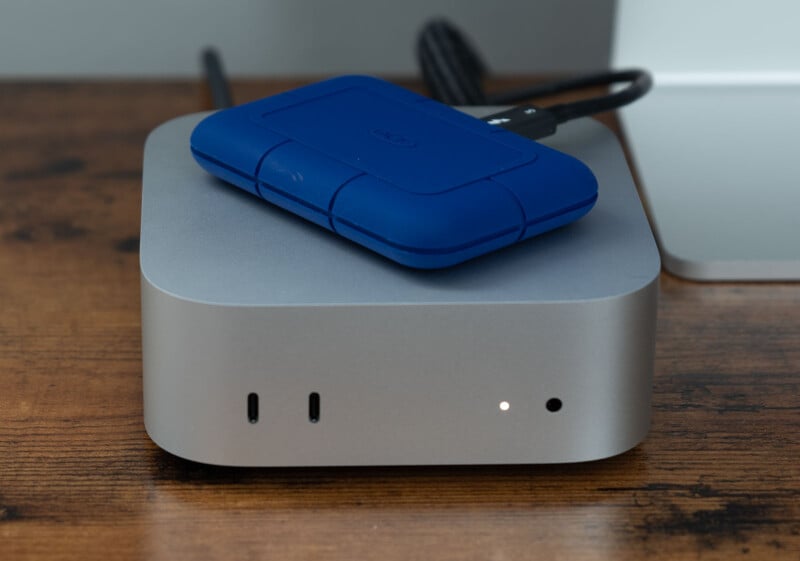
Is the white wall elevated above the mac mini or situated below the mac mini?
below

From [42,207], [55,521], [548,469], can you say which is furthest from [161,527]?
[42,207]

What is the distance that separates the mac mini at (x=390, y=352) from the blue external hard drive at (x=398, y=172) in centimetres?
1

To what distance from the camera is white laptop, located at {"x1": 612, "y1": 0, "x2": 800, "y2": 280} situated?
60 centimetres

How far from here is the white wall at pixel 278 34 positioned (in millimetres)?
1480

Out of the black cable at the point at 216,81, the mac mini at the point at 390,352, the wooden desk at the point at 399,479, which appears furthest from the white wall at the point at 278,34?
the mac mini at the point at 390,352

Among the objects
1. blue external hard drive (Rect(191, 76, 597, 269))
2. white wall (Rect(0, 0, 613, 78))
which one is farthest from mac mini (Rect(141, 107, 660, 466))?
white wall (Rect(0, 0, 613, 78))

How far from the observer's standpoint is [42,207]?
2.21 feet

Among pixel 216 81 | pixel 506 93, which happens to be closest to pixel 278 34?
pixel 216 81

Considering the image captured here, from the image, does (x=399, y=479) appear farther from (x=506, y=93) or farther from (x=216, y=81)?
(x=216, y=81)

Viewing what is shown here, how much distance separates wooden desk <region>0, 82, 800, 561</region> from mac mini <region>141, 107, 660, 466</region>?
2cm

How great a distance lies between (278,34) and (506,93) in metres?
0.87

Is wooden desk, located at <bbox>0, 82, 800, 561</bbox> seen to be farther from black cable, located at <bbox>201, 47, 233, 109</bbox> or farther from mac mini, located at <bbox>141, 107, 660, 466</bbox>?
black cable, located at <bbox>201, 47, 233, 109</bbox>

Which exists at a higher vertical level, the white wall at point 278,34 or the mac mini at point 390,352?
the mac mini at point 390,352

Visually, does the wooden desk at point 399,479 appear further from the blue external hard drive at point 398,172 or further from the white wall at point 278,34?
the white wall at point 278,34
